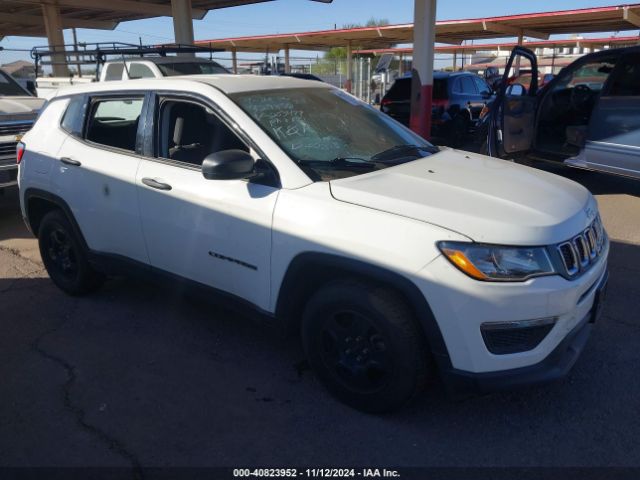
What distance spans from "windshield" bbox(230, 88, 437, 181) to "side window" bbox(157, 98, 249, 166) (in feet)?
1.12

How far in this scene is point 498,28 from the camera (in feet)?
65.9

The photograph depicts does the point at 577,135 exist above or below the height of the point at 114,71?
below

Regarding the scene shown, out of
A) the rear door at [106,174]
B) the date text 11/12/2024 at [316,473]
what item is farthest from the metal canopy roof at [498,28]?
the date text 11/12/2024 at [316,473]

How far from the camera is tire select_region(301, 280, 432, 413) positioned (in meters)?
2.60

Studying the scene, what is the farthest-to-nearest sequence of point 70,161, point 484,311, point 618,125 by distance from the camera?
1. point 618,125
2. point 70,161
3. point 484,311

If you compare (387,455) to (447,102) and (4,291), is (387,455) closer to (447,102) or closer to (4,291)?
(4,291)

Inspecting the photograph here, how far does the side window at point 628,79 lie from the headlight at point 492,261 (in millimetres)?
5389

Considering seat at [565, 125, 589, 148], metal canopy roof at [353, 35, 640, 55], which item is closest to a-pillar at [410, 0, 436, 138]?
seat at [565, 125, 589, 148]

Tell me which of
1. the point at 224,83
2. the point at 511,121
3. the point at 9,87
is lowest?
the point at 511,121

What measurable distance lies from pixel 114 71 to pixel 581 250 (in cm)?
1061

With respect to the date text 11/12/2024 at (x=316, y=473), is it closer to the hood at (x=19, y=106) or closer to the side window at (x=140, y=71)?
the hood at (x=19, y=106)

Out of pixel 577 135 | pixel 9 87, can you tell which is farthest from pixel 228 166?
pixel 9 87

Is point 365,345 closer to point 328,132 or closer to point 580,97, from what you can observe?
point 328,132

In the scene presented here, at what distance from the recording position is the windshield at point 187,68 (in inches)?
405
